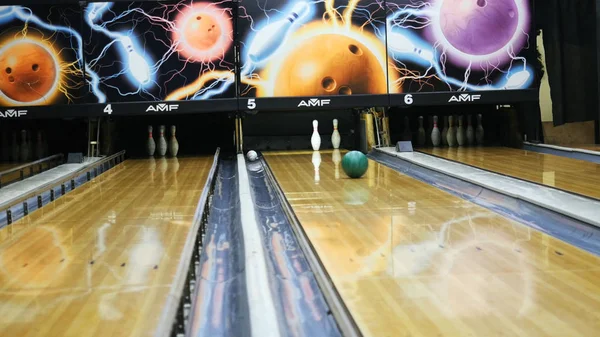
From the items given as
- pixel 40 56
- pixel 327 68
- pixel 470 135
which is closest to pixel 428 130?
pixel 470 135

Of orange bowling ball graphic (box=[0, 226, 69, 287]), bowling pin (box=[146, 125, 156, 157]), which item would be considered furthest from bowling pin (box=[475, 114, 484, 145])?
orange bowling ball graphic (box=[0, 226, 69, 287])

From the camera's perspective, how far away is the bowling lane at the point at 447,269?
1.70m

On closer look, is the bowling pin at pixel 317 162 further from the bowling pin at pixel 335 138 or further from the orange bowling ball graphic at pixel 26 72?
the orange bowling ball graphic at pixel 26 72

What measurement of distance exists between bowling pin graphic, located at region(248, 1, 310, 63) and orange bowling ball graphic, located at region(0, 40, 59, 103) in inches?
66.4

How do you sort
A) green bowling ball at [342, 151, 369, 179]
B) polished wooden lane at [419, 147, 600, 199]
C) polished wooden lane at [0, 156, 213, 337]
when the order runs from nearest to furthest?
polished wooden lane at [0, 156, 213, 337]
polished wooden lane at [419, 147, 600, 199]
green bowling ball at [342, 151, 369, 179]

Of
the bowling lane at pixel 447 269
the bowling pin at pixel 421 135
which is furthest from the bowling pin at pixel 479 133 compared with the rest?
the bowling lane at pixel 447 269

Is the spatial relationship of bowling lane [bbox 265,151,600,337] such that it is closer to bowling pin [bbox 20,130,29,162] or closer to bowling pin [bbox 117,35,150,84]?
bowling pin [bbox 117,35,150,84]

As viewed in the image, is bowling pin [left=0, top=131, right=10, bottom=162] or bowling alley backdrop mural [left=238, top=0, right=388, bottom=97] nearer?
bowling alley backdrop mural [left=238, top=0, right=388, bottom=97]

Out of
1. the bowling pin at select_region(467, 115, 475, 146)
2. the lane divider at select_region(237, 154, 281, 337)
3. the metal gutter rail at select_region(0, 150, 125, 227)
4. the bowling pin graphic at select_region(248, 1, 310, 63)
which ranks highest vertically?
the bowling pin graphic at select_region(248, 1, 310, 63)

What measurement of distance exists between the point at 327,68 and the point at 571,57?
229cm

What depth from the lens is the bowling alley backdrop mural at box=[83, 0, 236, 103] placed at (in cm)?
607

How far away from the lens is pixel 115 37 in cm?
608

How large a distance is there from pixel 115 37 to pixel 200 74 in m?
0.78

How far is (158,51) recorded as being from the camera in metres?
6.09
